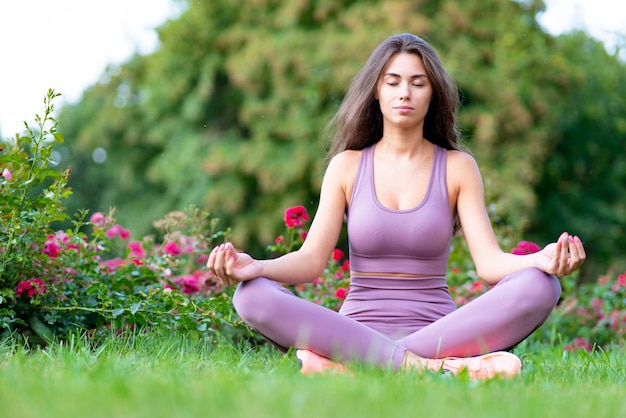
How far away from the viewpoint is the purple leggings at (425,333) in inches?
116

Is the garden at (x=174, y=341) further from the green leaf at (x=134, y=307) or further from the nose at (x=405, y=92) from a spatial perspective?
the nose at (x=405, y=92)

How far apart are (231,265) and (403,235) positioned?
0.75 m

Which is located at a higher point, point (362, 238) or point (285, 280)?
point (362, 238)

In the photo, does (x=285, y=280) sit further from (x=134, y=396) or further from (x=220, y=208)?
(x=220, y=208)

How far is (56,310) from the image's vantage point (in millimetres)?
3689

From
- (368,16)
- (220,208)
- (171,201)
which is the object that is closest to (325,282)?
(368,16)

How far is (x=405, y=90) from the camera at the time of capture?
3.41 m

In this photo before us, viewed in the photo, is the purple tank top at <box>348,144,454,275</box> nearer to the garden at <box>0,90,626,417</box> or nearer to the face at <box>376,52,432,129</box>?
the face at <box>376,52,432,129</box>

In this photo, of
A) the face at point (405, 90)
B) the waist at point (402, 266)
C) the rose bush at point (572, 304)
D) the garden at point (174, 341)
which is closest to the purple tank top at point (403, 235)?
the waist at point (402, 266)

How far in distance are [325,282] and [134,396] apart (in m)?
2.72

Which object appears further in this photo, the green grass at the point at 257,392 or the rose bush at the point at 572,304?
the rose bush at the point at 572,304

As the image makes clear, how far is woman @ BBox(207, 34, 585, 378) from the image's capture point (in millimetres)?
2961

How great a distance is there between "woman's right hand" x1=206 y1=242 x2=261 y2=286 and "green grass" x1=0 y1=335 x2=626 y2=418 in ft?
1.06

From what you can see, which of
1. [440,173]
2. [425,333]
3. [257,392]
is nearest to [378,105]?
[440,173]
